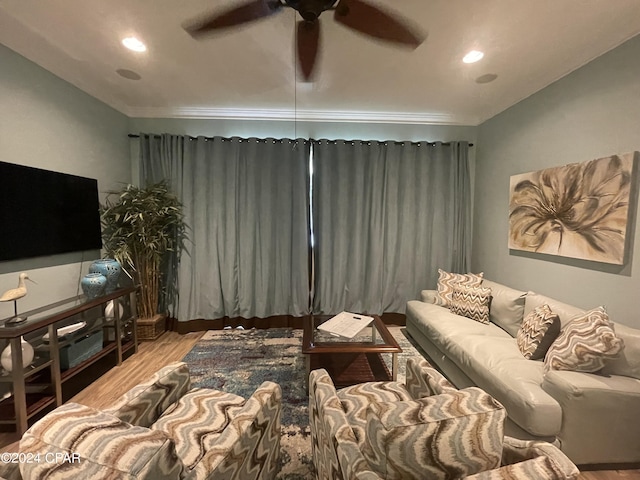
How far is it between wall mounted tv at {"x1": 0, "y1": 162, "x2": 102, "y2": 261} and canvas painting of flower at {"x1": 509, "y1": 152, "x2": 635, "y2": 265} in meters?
4.22

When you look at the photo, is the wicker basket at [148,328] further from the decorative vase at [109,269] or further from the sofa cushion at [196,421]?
the sofa cushion at [196,421]

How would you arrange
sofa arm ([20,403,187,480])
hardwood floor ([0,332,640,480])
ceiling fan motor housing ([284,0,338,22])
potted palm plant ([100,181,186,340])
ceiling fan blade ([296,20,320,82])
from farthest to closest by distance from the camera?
1. potted palm plant ([100,181,186,340])
2. ceiling fan blade ([296,20,320,82])
3. hardwood floor ([0,332,640,480])
4. ceiling fan motor housing ([284,0,338,22])
5. sofa arm ([20,403,187,480])

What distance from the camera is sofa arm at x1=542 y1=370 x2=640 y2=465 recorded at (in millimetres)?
1485

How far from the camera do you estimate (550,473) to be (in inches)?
30.8

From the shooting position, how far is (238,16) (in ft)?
5.38

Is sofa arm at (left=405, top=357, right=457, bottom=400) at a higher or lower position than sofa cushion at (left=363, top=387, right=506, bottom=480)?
lower

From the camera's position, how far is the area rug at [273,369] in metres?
1.69

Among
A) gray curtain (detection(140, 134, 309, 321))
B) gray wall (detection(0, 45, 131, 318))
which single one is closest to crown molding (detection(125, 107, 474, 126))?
gray curtain (detection(140, 134, 309, 321))

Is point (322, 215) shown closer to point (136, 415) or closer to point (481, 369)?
point (481, 369)

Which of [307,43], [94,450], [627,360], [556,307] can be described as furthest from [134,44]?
[627,360]

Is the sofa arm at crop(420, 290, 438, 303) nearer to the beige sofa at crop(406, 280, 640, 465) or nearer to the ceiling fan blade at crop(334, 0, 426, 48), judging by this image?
the beige sofa at crop(406, 280, 640, 465)

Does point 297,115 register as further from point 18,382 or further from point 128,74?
point 18,382

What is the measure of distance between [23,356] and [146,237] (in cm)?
138

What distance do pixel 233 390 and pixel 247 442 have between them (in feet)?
4.21
